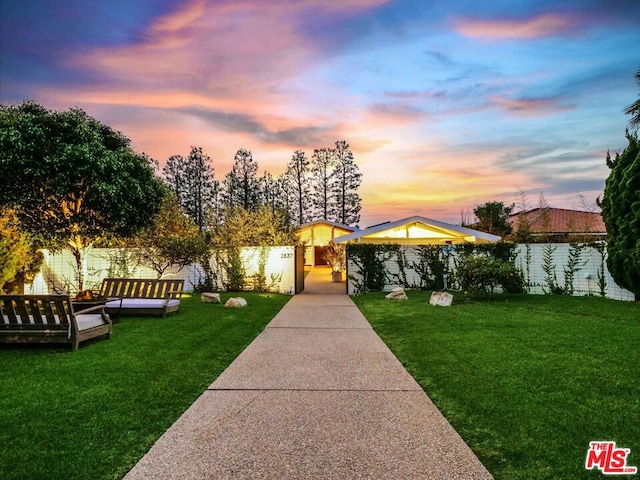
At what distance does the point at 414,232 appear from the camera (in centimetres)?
1775

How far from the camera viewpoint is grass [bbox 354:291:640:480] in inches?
112

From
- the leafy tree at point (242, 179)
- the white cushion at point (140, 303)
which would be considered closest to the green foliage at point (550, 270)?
the white cushion at point (140, 303)

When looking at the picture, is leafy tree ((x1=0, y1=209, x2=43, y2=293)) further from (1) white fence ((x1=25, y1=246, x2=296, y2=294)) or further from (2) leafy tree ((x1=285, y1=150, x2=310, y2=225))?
(2) leafy tree ((x1=285, y1=150, x2=310, y2=225))

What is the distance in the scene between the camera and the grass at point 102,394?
8.96ft

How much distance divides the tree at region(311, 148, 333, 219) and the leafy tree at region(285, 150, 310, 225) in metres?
0.76

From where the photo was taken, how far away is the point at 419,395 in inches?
157

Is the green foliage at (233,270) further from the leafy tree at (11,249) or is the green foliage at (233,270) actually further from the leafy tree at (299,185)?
the leafy tree at (299,185)

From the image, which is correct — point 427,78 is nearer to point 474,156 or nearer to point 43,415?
point 474,156

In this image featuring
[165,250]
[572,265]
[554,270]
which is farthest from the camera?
[165,250]

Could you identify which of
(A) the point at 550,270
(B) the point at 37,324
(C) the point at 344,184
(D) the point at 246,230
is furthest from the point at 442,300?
(C) the point at 344,184

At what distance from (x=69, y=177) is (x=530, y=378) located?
31.1 ft

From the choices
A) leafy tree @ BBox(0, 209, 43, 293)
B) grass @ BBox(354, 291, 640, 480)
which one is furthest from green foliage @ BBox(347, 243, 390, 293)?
leafy tree @ BBox(0, 209, 43, 293)

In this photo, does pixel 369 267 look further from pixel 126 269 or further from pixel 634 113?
pixel 634 113

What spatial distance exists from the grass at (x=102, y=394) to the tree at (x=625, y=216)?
9.17m
